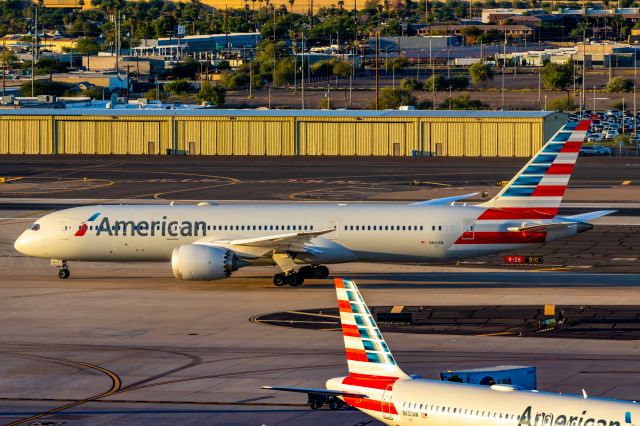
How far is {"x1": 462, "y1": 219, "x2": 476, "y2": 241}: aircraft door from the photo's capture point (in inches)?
2515

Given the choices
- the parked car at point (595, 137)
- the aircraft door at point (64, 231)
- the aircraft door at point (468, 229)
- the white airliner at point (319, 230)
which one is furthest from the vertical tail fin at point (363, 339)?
the parked car at point (595, 137)

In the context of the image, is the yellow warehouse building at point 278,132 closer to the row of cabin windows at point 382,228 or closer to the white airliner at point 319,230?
the white airliner at point 319,230

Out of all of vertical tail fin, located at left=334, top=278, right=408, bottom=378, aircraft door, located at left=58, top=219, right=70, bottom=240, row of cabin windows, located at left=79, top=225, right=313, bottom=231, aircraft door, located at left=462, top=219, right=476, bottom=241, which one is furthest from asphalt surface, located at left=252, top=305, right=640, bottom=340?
vertical tail fin, located at left=334, top=278, right=408, bottom=378

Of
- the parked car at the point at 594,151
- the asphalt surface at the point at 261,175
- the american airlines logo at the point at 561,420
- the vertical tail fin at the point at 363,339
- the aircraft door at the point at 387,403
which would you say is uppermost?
the vertical tail fin at the point at 363,339

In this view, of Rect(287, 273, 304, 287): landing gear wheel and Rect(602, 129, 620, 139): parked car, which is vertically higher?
Rect(602, 129, 620, 139): parked car

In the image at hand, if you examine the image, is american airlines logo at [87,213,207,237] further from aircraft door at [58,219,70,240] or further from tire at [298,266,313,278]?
tire at [298,266,313,278]

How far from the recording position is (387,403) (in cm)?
3181

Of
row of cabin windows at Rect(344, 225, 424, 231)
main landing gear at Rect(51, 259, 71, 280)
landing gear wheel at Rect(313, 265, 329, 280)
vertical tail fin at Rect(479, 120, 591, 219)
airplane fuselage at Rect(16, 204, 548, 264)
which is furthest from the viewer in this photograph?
main landing gear at Rect(51, 259, 71, 280)

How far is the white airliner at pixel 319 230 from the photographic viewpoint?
209 ft

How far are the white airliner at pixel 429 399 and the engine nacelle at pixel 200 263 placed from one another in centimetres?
3006

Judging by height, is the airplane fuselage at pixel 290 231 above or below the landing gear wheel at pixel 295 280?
above

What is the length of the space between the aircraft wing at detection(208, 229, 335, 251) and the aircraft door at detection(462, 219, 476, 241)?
652cm

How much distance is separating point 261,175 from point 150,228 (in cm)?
5625

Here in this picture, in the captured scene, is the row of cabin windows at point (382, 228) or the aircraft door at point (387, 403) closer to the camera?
the aircraft door at point (387, 403)
